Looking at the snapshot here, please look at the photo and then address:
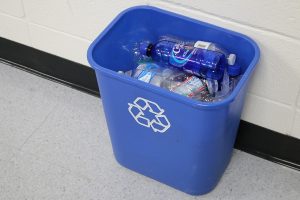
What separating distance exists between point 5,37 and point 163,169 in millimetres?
964

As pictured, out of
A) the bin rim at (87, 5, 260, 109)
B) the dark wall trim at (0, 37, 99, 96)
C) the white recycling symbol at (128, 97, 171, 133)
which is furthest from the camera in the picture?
the dark wall trim at (0, 37, 99, 96)

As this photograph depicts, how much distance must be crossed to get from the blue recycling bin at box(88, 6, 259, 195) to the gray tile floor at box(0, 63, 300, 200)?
6 centimetres

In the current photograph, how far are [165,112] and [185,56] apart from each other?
0.66 ft

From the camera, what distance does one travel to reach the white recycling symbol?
1271 millimetres

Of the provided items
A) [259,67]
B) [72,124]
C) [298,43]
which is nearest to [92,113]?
[72,124]

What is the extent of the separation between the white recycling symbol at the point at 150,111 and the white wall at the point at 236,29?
0.34m

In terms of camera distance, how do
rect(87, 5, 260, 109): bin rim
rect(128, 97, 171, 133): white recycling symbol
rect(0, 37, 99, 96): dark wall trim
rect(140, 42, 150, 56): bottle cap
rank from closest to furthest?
rect(87, 5, 260, 109): bin rim < rect(128, 97, 171, 133): white recycling symbol < rect(140, 42, 150, 56): bottle cap < rect(0, 37, 99, 96): dark wall trim

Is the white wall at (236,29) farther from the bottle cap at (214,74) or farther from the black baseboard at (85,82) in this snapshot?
the bottle cap at (214,74)

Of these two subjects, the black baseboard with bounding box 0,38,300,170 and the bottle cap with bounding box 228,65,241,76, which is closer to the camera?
the bottle cap with bounding box 228,65,241,76

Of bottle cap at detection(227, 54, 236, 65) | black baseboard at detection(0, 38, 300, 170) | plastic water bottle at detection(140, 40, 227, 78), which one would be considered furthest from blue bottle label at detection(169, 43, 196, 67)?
black baseboard at detection(0, 38, 300, 170)

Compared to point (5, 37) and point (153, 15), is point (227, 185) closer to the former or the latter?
point (153, 15)

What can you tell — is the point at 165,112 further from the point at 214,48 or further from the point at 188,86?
the point at 214,48

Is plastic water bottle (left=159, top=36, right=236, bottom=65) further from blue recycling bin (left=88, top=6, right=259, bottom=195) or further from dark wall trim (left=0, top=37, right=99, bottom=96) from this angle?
dark wall trim (left=0, top=37, right=99, bottom=96)

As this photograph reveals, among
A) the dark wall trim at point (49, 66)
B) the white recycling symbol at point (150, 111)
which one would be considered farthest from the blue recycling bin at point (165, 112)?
the dark wall trim at point (49, 66)
